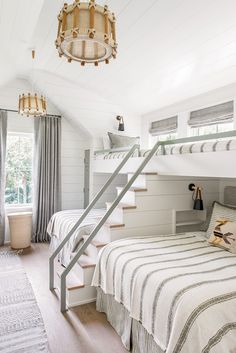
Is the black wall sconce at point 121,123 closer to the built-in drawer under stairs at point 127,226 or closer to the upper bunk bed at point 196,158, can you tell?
the upper bunk bed at point 196,158

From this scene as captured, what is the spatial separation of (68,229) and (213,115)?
244 cm

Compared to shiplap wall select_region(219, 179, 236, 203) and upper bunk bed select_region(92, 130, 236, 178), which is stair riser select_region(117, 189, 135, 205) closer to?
upper bunk bed select_region(92, 130, 236, 178)

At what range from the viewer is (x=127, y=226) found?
252cm

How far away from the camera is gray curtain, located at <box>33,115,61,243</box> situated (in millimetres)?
4234

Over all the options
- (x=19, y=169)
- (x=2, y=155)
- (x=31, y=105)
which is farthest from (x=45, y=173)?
(x=31, y=105)

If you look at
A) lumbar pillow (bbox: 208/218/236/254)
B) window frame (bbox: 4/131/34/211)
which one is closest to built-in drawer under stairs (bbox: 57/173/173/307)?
lumbar pillow (bbox: 208/218/236/254)

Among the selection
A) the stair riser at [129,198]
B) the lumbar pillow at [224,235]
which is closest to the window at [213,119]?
the lumbar pillow at [224,235]

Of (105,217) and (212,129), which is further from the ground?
(212,129)

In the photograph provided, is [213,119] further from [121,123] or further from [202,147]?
[121,123]

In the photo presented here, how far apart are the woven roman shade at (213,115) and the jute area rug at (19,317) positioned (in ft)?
9.84

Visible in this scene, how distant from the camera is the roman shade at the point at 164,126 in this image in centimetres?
401

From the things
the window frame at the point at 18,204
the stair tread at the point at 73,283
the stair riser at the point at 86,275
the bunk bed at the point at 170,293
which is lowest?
the stair tread at the point at 73,283

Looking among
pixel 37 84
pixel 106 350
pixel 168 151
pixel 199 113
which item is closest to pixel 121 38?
pixel 168 151

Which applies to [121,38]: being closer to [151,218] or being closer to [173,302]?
[151,218]
